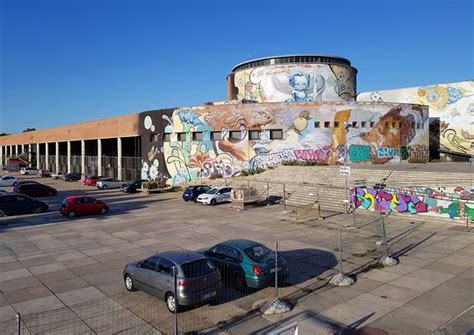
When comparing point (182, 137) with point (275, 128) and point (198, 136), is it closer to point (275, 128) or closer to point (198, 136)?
point (198, 136)

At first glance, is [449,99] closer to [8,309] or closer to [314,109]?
[314,109]

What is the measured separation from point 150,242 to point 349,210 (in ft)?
48.4

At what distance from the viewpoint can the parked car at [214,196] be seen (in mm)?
32625

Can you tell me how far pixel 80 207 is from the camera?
2802cm

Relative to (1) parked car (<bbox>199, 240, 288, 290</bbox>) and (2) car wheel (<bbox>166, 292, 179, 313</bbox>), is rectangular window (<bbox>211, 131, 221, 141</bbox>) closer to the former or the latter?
(1) parked car (<bbox>199, 240, 288, 290</bbox>)

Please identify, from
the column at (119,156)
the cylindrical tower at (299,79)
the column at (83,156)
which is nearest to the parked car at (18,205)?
the column at (119,156)

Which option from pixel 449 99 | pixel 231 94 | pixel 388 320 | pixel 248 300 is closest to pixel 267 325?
pixel 248 300

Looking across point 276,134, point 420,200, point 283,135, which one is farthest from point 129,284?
point 276,134

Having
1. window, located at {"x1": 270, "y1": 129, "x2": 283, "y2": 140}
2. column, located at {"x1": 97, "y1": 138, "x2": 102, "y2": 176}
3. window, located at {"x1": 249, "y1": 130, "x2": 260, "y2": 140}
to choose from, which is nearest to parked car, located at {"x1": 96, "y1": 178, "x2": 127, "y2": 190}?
column, located at {"x1": 97, "y1": 138, "x2": 102, "y2": 176}

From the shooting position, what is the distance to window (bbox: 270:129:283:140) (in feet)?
144

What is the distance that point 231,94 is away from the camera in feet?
196

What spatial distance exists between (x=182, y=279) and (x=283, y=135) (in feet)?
112

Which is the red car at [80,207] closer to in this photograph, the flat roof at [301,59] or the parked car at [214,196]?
the parked car at [214,196]

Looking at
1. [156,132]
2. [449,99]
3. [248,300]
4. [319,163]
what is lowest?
[248,300]
